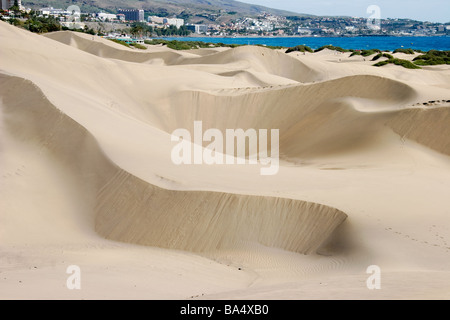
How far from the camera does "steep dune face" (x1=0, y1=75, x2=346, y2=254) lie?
11.1 m

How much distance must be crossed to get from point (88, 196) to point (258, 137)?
34.5ft

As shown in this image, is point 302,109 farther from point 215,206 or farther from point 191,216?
point 191,216

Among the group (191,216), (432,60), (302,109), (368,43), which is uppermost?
(302,109)

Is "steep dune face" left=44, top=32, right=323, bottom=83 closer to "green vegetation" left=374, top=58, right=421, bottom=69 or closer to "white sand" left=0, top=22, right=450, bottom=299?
"green vegetation" left=374, top=58, right=421, bottom=69

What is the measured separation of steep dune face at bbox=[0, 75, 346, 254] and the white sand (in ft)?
0.08

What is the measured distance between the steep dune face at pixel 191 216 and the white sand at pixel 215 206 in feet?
0.08

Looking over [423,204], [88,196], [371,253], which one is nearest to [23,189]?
[88,196]

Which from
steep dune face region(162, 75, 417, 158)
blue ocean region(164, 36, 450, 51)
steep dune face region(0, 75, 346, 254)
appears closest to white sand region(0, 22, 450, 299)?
steep dune face region(0, 75, 346, 254)

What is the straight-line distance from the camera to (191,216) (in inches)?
462

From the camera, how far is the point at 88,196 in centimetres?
1295

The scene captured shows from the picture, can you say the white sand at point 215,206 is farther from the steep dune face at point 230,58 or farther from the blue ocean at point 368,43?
the blue ocean at point 368,43

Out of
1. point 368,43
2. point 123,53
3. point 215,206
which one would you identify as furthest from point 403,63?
point 368,43

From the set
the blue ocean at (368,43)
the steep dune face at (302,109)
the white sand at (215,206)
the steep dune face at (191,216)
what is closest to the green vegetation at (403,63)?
the steep dune face at (302,109)

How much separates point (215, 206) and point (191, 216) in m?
0.51
